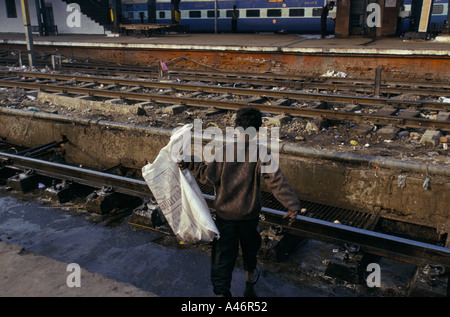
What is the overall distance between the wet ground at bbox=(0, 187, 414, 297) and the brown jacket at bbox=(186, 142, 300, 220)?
0.86 metres

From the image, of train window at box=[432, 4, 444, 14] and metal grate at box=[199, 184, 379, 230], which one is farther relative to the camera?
train window at box=[432, 4, 444, 14]

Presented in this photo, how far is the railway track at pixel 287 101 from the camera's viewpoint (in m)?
8.29

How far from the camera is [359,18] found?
65.9 ft

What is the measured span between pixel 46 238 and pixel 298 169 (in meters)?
3.61

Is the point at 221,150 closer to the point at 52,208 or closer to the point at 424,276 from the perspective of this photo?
the point at 424,276

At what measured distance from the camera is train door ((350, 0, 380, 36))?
19375 mm

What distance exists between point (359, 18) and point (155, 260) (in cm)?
1888

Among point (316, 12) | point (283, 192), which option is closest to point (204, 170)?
point (283, 192)

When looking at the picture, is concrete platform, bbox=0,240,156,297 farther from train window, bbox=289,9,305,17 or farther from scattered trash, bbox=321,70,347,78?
train window, bbox=289,9,305,17

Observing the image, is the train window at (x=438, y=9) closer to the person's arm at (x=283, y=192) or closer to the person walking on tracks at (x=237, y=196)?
the person walking on tracks at (x=237, y=196)

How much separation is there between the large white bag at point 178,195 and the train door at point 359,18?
59.7 feet

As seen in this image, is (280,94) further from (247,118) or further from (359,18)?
(359,18)

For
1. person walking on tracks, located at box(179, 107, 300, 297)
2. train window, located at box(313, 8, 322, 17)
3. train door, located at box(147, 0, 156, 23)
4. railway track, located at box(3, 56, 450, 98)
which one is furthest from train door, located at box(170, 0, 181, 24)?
person walking on tracks, located at box(179, 107, 300, 297)

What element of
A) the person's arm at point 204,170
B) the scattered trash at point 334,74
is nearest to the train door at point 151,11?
the scattered trash at point 334,74
